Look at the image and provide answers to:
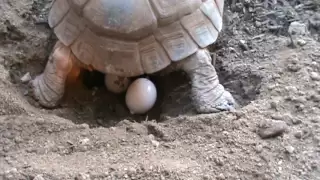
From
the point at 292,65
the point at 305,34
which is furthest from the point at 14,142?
the point at 305,34

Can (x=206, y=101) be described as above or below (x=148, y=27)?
below

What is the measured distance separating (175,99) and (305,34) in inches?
34.3

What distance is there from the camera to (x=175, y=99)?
3250mm

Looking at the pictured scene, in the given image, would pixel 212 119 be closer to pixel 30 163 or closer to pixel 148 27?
pixel 148 27

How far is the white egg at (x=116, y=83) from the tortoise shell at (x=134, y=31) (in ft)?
0.45

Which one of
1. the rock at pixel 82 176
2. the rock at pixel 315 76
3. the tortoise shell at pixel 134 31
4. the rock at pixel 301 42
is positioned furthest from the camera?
the rock at pixel 301 42

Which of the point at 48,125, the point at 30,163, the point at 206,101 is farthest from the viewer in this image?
the point at 206,101

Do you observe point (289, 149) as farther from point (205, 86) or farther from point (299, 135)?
point (205, 86)

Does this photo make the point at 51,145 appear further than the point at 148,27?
No

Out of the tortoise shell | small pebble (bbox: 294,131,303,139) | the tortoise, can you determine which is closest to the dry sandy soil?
small pebble (bbox: 294,131,303,139)

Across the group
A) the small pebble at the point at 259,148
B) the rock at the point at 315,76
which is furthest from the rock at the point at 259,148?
the rock at the point at 315,76

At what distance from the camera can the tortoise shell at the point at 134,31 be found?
2.93m

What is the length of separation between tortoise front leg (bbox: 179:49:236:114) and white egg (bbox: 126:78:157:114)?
224 mm

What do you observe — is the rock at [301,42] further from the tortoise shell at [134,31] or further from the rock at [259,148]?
the rock at [259,148]
